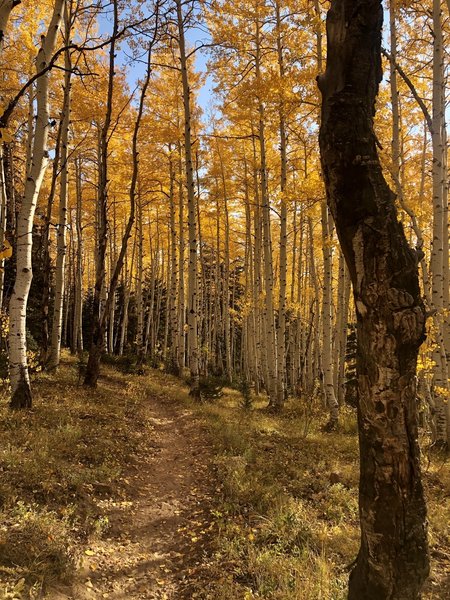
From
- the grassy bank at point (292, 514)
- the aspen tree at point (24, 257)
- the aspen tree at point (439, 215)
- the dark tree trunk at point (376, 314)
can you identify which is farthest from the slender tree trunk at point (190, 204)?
the dark tree trunk at point (376, 314)

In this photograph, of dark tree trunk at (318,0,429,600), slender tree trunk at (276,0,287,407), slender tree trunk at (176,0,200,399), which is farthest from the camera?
slender tree trunk at (176,0,200,399)

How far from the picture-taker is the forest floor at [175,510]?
3566 millimetres

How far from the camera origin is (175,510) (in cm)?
520

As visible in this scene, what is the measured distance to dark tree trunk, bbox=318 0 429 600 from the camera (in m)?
2.34

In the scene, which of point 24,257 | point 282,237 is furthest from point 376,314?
point 282,237

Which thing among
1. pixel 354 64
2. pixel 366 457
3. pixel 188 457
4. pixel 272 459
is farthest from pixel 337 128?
pixel 188 457

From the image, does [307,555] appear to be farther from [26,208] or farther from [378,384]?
[26,208]

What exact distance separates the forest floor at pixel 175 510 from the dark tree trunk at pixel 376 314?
51.3 inches

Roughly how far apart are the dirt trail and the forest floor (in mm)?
16

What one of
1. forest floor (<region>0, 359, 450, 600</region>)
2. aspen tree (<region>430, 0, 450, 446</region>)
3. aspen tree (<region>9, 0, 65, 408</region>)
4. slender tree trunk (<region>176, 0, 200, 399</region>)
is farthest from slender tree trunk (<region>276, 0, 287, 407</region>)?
aspen tree (<region>9, 0, 65, 408</region>)

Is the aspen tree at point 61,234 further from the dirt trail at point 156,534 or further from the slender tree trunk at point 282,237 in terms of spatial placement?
the slender tree trunk at point 282,237

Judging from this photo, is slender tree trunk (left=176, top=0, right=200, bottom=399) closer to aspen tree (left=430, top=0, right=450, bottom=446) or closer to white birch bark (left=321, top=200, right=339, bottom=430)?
white birch bark (left=321, top=200, right=339, bottom=430)

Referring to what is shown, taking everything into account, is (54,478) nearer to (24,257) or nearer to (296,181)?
(24,257)

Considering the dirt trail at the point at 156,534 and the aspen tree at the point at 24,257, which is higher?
the aspen tree at the point at 24,257
